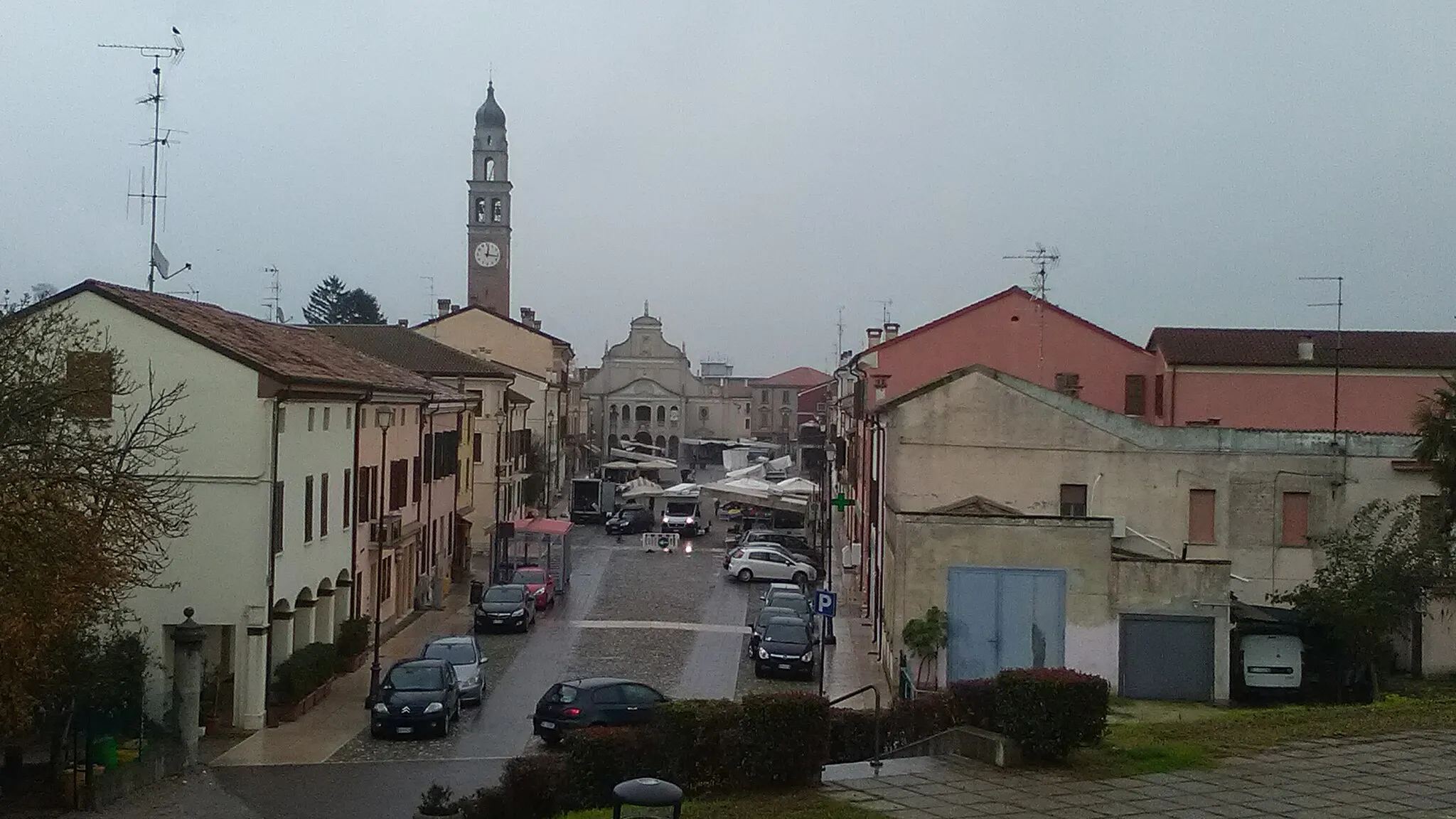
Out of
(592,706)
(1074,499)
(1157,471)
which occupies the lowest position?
(592,706)

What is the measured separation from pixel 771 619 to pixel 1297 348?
2160 centimetres

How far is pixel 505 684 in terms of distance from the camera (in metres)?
31.1

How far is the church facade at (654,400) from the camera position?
443 ft

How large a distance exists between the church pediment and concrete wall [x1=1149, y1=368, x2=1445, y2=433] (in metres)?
92.8

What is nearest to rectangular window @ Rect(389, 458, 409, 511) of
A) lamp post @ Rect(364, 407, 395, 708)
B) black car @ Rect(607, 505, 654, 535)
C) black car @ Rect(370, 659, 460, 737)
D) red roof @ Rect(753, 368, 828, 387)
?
lamp post @ Rect(364, 407, 395, 708)

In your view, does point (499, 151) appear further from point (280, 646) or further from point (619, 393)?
point (280, 646)

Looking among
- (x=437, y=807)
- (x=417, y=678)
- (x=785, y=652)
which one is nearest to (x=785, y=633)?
(x=785, y=652)

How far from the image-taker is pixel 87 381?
20.8 meters

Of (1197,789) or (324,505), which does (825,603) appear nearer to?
(324,505)

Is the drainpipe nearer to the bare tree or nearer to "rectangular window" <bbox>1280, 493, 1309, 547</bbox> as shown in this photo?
the bare tree

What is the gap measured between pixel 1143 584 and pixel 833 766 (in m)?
12.5

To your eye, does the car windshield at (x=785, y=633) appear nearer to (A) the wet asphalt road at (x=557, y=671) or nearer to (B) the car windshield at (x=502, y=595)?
(A) the wet asphalt road at (x=557, y=671)

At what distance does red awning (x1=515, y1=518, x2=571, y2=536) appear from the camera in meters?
47.5

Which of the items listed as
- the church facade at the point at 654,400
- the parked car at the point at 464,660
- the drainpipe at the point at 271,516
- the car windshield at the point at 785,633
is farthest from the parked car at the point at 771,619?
the church facade at the point at 654,400
